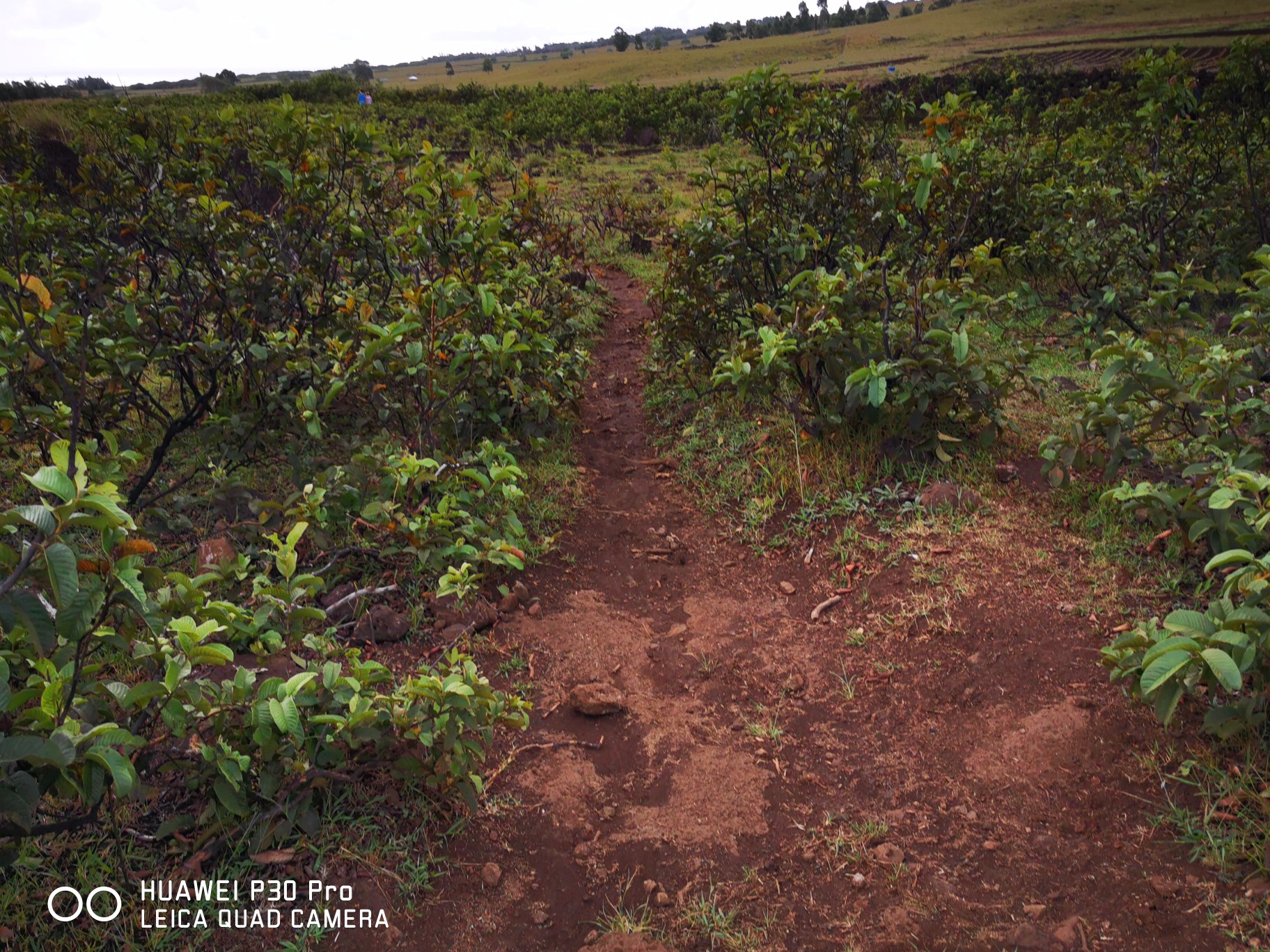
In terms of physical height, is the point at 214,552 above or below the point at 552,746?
above

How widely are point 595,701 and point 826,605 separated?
103 cm

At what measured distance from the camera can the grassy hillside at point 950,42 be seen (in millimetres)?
18703

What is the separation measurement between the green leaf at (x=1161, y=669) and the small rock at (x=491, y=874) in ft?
5.31

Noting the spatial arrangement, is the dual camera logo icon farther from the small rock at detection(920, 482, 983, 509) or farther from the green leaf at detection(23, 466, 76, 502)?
the small rock at detection(920, 482, 983, 509)

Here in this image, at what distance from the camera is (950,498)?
3.40 metres

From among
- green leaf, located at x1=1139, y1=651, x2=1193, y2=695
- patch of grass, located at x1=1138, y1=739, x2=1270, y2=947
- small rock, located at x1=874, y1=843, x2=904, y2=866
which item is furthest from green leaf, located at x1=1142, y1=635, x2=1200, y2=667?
small rock, located at x1=874, y1=843, x2=904, y2=866

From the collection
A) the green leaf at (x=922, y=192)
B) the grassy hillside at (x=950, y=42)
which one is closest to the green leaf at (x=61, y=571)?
the green leaf at (x=922, y=192)

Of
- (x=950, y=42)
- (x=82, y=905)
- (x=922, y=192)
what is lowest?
(x=82, y=905)

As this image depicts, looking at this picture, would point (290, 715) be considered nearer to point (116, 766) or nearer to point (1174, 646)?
point (116, 766)

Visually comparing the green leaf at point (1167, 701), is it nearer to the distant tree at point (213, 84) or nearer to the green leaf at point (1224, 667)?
the green leaf at point (1224, 667)

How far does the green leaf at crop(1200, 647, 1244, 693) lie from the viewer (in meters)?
1.70

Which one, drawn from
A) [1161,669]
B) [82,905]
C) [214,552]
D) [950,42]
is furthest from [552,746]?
[950,42]

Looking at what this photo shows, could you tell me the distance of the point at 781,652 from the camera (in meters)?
2.83

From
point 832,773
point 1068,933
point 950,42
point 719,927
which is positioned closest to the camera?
point 1068,933
